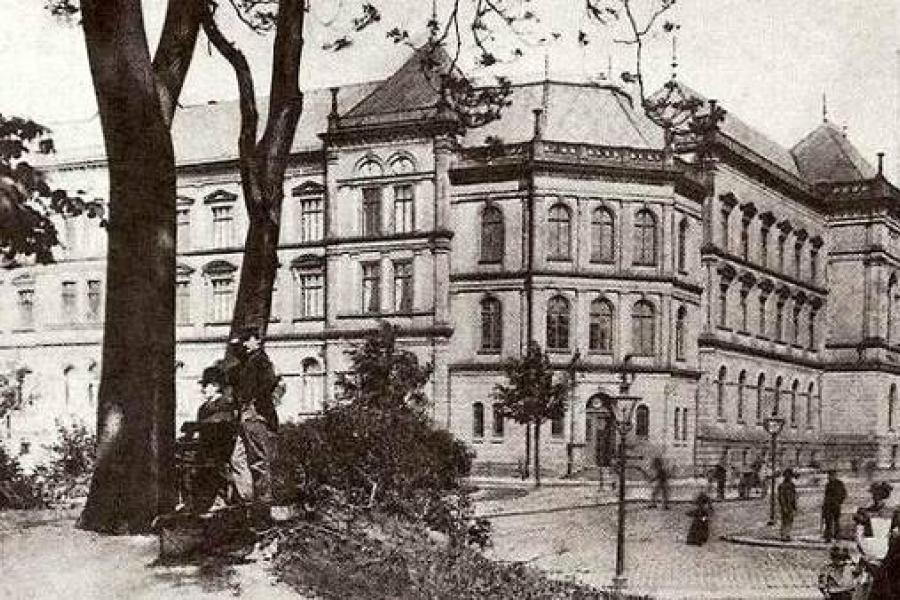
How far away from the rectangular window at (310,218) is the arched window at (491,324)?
199 inches

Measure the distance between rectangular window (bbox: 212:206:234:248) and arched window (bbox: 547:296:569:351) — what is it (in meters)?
8.87

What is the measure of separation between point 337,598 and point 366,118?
25210 millimetres

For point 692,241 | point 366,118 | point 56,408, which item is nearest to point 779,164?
point 692,241

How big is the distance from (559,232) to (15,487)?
2247 centimetres

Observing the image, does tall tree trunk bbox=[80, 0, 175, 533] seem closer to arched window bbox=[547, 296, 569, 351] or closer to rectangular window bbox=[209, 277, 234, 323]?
rectangular window bbox=[209, 277, 234, 323]

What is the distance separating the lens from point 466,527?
9102 mm

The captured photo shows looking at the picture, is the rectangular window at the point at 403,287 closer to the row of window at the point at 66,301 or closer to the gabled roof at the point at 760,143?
the row of window at the point at 66,301

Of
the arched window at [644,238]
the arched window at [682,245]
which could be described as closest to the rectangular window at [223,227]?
the arched window at [644,238]

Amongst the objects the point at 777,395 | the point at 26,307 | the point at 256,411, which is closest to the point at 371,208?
the point at 26,307

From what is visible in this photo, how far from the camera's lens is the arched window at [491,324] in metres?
30.3

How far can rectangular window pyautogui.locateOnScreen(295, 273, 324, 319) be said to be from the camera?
29.0 metres

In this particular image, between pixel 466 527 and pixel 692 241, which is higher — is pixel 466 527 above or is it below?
below

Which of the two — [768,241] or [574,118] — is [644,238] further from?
[768,241]

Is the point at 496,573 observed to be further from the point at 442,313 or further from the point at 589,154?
the point at 589,154
